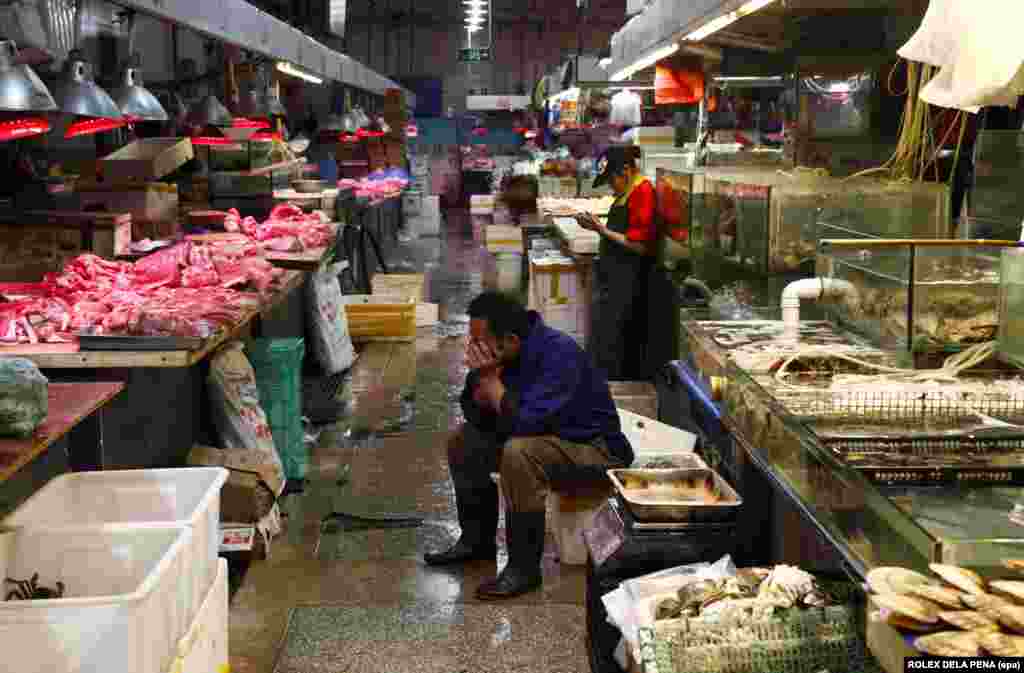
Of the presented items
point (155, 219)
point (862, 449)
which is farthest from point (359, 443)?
point (862, 449)

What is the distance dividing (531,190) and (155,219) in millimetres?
9587

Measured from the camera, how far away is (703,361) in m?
5.04

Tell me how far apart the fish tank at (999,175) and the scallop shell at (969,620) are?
9.88ft

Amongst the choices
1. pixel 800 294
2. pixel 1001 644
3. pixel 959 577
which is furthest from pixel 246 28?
pixel 1001 644

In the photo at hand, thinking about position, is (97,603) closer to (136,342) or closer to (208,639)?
(208,639)

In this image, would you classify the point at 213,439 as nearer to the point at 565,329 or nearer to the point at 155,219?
the point at 155,219

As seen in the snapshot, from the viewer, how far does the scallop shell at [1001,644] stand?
2.45 meters

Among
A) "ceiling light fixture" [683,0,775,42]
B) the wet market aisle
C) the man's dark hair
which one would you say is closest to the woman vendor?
the wet market aisle

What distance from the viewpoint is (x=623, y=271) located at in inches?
397

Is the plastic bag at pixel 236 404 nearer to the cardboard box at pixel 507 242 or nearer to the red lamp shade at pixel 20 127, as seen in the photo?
the red lamp shade at pixel 20 127

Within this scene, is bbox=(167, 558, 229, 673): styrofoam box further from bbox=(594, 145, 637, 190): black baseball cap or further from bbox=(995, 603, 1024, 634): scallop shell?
bbox=(594, 145, 637, 190): black baseball cap

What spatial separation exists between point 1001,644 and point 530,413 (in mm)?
3256

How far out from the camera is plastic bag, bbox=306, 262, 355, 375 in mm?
10602

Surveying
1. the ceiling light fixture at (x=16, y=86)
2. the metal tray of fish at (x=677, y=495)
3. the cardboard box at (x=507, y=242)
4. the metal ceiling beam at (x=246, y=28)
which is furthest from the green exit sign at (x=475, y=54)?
the metal tray of fish at (x=677, y=495)
